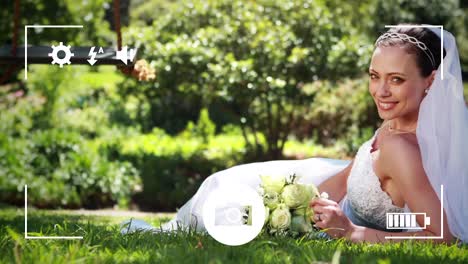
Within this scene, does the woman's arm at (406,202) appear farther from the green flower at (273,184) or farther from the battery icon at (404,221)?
the green flower at (273,184)

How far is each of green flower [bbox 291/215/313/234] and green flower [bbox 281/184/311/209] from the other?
62mm

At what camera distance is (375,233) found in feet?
10.9

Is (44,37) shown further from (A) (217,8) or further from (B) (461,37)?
(B) (461,37)

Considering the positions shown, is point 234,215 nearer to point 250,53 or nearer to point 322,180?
point 322,180

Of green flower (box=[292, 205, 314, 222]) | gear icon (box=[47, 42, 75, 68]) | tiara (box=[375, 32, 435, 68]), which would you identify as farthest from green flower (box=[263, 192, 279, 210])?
gear icon (box=[47, 42, 75, 68])

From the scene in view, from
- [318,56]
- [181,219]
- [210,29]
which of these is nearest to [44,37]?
[210,29]

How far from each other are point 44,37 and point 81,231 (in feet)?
21.1

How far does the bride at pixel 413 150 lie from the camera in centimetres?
324

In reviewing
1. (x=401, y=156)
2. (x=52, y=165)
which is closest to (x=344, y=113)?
(x=52, y=165)

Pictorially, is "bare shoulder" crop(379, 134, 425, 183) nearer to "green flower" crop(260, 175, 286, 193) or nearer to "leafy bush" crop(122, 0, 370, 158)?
"green flower" crop(260, 175, 286, 193)

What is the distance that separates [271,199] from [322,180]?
763 mm

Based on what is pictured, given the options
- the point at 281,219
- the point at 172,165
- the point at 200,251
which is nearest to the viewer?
the point at 200,251

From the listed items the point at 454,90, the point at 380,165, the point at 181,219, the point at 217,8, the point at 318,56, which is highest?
the point at 217,8

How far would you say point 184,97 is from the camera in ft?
30.4
